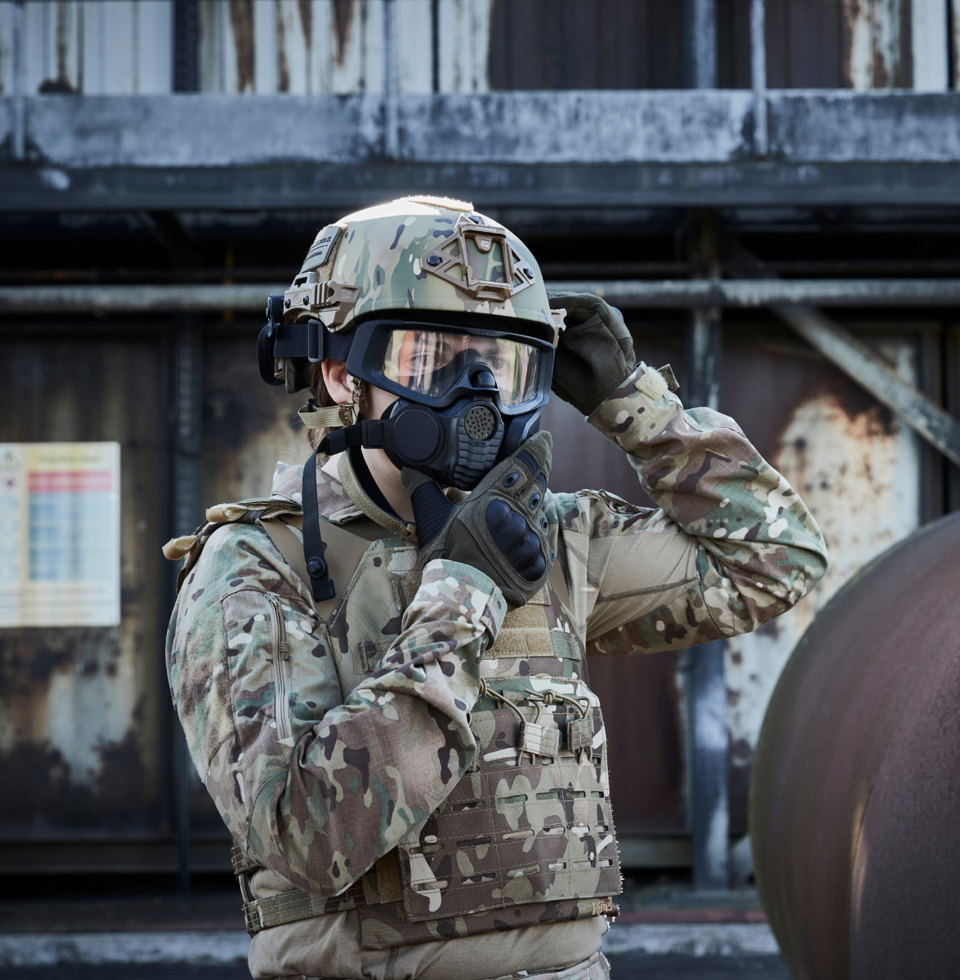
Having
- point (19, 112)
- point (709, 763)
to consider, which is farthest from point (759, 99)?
point (19, 112)

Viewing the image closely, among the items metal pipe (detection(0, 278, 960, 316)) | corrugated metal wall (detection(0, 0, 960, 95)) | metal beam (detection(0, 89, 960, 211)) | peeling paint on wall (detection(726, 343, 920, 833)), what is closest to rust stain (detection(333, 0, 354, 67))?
corrugated metal wall (detection(0, 0, 960, 95))

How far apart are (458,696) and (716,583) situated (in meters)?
0.60

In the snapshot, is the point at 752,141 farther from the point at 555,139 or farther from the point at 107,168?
the point at 107,168

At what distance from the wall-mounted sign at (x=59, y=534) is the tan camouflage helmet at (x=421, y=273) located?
4.01m

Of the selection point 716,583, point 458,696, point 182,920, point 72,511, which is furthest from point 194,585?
point 72,511

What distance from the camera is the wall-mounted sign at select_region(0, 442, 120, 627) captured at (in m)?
5.62

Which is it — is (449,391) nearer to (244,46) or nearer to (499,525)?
(499,525)

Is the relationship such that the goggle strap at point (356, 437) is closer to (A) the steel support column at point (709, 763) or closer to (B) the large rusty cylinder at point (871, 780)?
(B) the large rusty cylinder at point (871, 780)

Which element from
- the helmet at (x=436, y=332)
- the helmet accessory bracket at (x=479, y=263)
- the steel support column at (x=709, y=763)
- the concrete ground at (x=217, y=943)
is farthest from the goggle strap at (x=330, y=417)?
the steel support column at (x=709, y=763)

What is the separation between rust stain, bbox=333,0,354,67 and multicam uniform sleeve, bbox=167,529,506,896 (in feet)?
14.5

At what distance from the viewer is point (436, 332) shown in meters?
1.80

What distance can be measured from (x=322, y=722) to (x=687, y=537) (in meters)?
0.76

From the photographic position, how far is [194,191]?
4891 mm

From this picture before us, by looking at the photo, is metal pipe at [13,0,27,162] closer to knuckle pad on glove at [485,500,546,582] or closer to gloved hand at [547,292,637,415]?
gloved hand at [547,292,637,415]
